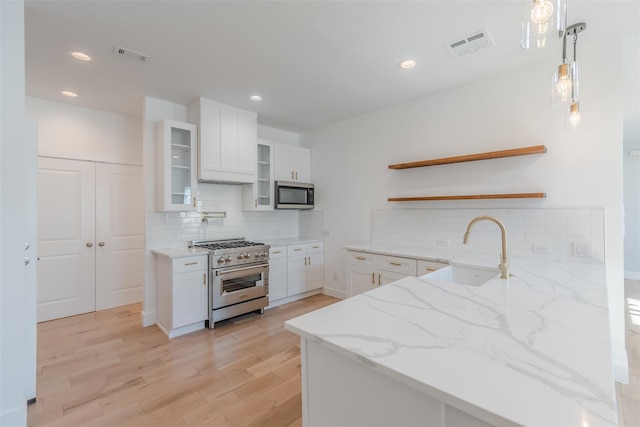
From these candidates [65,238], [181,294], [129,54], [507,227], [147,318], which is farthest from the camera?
[65,238]

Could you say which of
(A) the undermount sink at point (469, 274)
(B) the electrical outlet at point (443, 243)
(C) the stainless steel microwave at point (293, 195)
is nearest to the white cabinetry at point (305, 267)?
(C) the stainless steel microwave at point (293, 195)

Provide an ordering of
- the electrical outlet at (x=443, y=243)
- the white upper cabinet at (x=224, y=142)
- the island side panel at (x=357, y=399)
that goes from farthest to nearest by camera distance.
Answer: the white upper cabinet at (x=224, y=142), the electrical outlet at (x=443, y=243), the island side panel at (x=357, y=399)

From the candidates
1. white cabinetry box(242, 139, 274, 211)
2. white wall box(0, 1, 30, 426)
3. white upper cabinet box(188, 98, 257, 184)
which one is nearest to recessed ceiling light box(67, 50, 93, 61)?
white wall box(0, 1, 30, 426)

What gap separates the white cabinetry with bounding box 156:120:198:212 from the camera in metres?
3.29

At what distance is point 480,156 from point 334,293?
2.75 metres

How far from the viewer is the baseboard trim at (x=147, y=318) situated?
11.0 feet

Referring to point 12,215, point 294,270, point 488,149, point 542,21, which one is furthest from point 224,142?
point 542,21

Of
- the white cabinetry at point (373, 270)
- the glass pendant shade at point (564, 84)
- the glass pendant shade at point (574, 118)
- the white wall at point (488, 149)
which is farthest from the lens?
the white cabinetry at point (373, 270)

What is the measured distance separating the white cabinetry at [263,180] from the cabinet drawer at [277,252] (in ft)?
2.05

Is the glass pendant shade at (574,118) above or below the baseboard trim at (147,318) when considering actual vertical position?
above

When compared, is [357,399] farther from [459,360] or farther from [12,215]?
[12,215]

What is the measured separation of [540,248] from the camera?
8.54ft

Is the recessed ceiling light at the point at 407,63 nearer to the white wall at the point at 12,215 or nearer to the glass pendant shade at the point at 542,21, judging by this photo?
the glass pendant shade at the point at 542,21

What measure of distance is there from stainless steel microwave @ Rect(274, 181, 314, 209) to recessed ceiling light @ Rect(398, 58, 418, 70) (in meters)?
2.26
